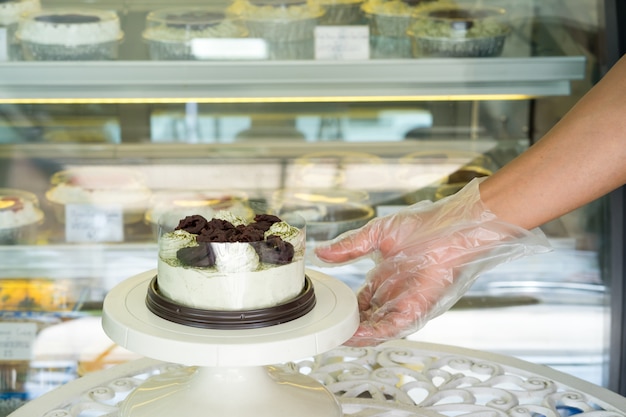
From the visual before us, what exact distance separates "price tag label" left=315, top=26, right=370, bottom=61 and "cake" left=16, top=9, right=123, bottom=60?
45 cm

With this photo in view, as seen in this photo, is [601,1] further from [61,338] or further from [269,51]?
[61,338]

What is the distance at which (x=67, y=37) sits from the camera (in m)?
2.05

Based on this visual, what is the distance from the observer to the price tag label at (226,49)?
2.05 meters

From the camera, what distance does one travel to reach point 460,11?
215 cm

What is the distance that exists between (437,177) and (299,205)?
0.33 m

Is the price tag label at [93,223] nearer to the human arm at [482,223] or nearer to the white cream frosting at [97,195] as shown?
the white cream frosting at [97,195]

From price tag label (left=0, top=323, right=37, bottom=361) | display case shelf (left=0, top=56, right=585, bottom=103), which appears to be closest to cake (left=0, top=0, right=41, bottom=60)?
display case shelf (left=0, top=56, right=585, bottom=103)

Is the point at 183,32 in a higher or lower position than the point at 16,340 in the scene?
Result: higher

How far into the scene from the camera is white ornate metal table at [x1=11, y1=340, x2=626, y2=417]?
1457mm

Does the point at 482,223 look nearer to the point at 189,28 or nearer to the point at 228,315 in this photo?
the point at 228,315

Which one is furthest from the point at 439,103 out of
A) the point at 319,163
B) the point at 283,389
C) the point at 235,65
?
the point at 283,389

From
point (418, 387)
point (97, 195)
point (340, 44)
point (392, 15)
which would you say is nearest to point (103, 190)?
point (97, 195)

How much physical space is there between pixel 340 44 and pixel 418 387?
854 mm

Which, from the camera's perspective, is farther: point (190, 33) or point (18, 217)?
point (18, 217)
